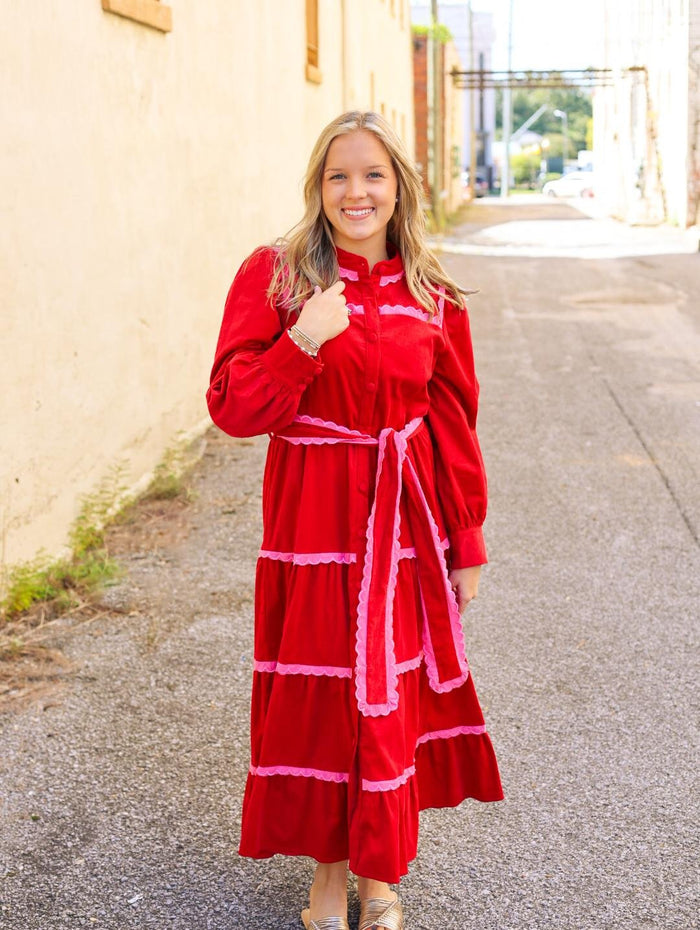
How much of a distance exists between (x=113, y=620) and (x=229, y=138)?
16.3ft

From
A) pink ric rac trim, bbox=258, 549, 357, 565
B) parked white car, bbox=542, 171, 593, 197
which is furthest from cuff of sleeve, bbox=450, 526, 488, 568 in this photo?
parked white car, bbox=542, 171, 593, 197

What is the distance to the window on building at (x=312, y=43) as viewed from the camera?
13.0 metres

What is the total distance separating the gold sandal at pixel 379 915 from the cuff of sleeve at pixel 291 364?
127cm

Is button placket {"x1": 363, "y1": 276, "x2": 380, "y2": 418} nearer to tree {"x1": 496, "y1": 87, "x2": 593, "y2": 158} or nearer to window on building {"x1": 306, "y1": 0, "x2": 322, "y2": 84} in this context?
window on building {"x1": 306, "y1": 0, "x2": 322, "y2": 84}

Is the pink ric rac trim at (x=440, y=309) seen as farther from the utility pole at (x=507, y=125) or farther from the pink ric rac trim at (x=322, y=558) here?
the utility pole at (x=507, y=125)

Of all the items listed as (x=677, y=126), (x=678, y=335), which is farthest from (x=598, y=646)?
(x=677, y=126)

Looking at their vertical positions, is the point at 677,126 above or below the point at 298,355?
above

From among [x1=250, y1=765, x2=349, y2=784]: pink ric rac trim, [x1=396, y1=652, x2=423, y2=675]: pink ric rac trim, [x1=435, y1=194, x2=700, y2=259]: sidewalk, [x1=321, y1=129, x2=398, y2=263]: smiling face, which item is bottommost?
[x1=250, y1=765, x2=349, y2=784]: pink ric rac trim

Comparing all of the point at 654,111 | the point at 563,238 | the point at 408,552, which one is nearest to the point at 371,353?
the point at 408,552

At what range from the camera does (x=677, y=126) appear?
26.2m

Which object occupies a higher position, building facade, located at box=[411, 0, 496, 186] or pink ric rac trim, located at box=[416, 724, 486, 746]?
building facade, located at box=[411, 0, 496, 186]

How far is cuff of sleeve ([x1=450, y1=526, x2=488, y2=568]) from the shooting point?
3082 millimetres

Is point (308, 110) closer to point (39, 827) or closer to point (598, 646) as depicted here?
point (598, 646)

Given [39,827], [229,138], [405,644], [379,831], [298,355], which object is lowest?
[39,827]
